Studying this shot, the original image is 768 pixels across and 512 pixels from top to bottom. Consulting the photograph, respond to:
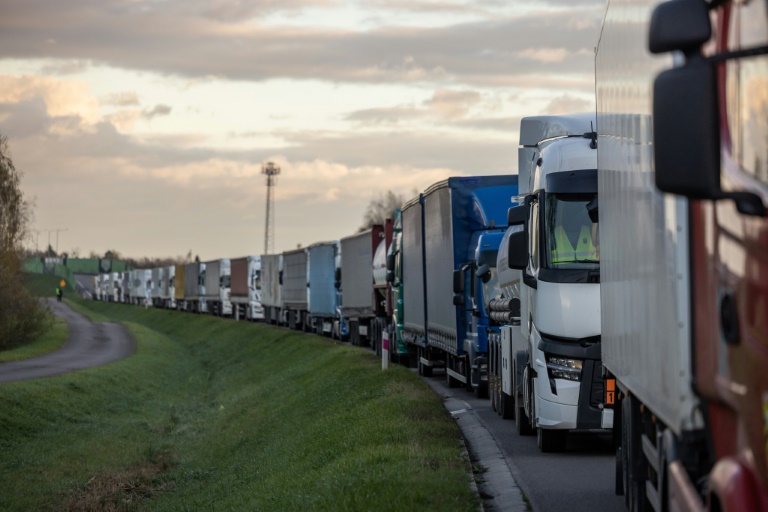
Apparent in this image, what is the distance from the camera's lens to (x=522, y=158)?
54.9ft

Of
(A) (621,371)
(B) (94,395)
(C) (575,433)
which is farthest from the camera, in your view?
(B) (94,395)

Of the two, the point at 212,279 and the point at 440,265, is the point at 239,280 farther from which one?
the point at 440,265

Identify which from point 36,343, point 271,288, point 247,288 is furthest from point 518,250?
point 247,288

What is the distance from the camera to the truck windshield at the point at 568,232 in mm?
13297

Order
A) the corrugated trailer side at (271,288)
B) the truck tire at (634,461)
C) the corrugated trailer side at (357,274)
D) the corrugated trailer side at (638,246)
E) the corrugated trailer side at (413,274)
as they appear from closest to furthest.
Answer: the corrugated trailer side at (638,246) → the truck tire at (634,461) → the corrugated trailer side at (413,274) → the corrugated trailer side at (357,274) → the corrugated trailer side at (271,288)

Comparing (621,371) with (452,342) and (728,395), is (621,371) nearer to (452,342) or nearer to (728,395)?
(728,395)

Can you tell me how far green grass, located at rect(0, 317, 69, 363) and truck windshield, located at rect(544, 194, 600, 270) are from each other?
39014mm

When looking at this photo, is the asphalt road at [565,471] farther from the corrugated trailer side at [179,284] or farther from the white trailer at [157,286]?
the white trailer at [157,286]

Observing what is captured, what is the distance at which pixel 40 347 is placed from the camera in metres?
58.8

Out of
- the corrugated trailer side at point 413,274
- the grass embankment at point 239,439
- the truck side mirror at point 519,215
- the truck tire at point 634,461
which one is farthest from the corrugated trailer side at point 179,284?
the truck tire at point 634,461

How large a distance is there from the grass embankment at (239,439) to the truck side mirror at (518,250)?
2.18 metres

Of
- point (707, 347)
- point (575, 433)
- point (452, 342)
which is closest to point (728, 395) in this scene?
point (707, 347)

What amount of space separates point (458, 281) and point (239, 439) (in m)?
6.40

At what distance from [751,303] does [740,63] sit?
31.5 inches
